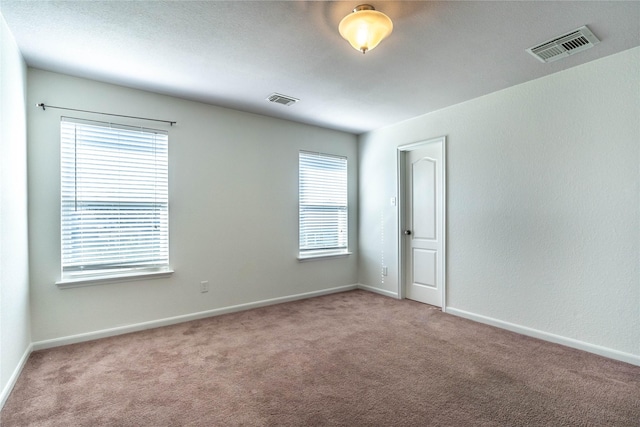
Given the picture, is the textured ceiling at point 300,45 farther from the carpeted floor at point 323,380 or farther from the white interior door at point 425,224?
the carpeted floor at point 323,380

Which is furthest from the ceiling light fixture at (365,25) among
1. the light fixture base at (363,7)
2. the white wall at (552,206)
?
the white wall at (552,206)

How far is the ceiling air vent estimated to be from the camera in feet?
11.8

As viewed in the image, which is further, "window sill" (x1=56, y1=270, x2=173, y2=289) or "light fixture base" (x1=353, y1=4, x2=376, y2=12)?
"window sill" (x1=56, y1=270, x2=173, y2=289)

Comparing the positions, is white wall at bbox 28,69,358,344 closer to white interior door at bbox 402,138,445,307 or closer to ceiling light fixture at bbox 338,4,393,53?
white interior door at bbox 402,138,445,307

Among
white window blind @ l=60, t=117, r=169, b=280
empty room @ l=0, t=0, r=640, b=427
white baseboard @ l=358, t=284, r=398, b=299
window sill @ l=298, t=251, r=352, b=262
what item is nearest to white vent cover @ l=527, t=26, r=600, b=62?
empty room @ l=0, t=0, r=640, b=427

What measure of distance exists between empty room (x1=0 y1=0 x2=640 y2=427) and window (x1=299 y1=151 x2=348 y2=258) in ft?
0.63

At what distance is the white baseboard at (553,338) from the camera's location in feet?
8.71

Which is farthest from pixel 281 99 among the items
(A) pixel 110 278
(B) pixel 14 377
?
(B) pixel 14 377

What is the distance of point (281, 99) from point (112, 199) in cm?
213

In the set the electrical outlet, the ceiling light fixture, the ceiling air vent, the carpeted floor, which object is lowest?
the carpeted floor

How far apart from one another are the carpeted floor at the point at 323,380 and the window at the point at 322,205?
164 centimetres

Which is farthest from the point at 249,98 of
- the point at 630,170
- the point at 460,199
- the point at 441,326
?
the point at 630,170

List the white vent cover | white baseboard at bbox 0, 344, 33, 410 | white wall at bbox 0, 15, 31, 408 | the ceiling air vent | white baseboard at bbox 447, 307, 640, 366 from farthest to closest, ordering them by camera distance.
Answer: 1. the ceiling air vent
2. white baseboard at bbox 447, 307, 640, 366
3. the white vent cover
4. white wall at bbox 0, 15, 31, 408
5. white baseboard at bbox 0, 344, 33, 410

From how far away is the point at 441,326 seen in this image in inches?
139
